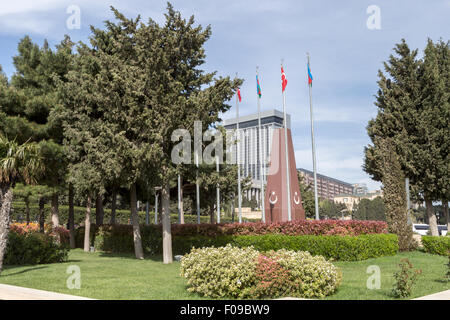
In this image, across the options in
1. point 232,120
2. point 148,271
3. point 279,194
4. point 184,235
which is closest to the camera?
point 148,271

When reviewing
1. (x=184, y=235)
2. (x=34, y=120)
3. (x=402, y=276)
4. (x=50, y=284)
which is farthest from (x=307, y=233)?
(x=34, y=120)

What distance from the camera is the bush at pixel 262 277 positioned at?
27.6ft

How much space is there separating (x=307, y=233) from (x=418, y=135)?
14.6 m

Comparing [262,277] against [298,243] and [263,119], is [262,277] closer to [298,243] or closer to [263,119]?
[298,243]

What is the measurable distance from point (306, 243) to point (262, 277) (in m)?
7.85

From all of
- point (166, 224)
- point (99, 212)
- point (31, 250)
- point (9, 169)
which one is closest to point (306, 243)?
point (166, 224)

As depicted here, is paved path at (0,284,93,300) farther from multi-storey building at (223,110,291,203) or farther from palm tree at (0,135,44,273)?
multi-storey building at (223,110,291,203)

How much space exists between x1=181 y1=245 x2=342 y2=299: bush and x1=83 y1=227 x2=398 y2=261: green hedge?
5.82 m

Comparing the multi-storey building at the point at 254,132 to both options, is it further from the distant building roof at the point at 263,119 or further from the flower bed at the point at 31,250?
the flower bed at the point at 31,250

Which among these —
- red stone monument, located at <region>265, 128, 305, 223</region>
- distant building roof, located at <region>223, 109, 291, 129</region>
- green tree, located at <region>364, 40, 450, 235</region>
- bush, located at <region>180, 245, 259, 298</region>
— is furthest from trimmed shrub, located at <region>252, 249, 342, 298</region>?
distant building roof, located at <region>223, 109, 291, 129</region>

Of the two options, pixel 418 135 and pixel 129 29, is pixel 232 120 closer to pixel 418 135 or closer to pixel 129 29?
pixel 418 135

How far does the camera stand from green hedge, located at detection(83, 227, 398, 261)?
49.9 ft

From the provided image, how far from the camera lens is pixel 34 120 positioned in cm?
2156

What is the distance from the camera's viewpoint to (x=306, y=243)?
15891 millimetres
